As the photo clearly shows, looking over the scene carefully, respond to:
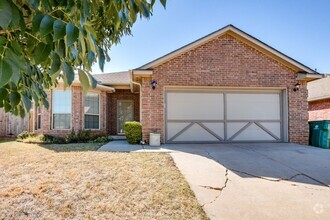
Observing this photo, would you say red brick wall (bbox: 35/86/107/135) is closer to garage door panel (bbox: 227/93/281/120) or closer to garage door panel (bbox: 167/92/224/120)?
garage door panel (bbox: 167/92/224/120)

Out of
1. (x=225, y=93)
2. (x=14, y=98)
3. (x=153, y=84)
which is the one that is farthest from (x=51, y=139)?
(x=14, y=98)

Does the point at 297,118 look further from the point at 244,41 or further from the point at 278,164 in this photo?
the point at 278,164

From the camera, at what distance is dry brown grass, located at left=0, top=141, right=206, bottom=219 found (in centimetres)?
326

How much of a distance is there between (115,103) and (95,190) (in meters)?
10.7

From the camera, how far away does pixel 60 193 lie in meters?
3.95

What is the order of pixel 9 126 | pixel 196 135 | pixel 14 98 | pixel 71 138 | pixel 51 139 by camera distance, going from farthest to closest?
pixel 9 126 → pixel 71 138 → pixel 51 139 → pixel 196 135 → pixel 14 98

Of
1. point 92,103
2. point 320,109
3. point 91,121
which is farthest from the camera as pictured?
point 320,109

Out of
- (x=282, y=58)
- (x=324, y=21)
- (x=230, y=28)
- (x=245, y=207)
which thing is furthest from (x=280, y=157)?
(x=324, y=21)

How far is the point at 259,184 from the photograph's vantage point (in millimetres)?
4402

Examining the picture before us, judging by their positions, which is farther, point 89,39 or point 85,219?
point 85,219

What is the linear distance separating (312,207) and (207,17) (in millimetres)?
8442

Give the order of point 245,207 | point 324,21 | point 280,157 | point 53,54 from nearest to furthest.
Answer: point 53,54
point 245,207
point 280,157
point 324,21

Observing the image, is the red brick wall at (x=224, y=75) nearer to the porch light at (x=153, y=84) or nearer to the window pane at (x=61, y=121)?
the porch light at (x=153, y=84)

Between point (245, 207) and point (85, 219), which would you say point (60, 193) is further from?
point (245, 207)
